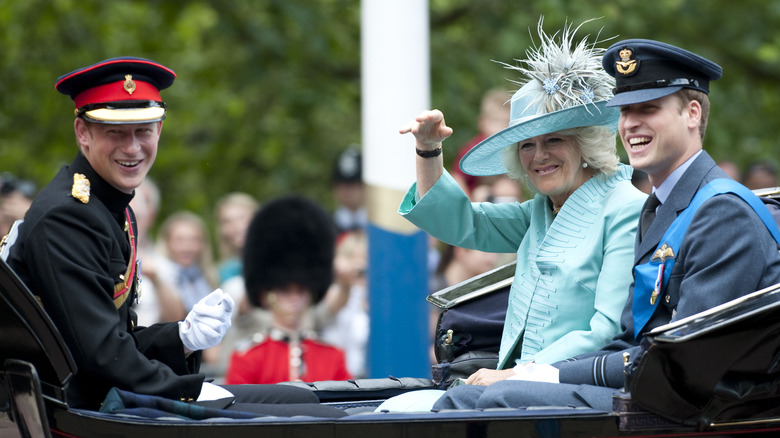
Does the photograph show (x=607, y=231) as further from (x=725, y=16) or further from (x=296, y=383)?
(x=725, y=16)

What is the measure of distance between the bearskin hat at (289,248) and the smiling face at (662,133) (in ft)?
11.9

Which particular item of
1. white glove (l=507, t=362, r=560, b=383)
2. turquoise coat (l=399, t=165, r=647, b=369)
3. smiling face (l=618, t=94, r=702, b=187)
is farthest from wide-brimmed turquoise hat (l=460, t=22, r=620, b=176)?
white glove (l=507, t=362, r=560, b=383)

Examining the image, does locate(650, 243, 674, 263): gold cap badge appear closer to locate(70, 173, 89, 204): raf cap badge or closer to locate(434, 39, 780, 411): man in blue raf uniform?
locate(434, 39, 780, 411): man in blue raf uniform

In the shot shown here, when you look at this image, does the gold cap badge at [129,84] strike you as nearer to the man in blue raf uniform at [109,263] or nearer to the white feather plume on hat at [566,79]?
the man in blue raf uniform at [109,263]

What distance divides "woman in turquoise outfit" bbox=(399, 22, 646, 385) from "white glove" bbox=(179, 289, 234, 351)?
0.85 meters

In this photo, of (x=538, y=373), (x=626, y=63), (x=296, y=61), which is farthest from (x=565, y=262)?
(x=296, y=61)

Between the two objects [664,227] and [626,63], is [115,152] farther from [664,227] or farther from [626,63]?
[664,227]

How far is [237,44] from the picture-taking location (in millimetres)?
10070

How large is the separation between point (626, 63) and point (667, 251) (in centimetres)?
61

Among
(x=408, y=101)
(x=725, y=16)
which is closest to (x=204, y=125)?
(x=725, y=16)

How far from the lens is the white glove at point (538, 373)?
3.58 m

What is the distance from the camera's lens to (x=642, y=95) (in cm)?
353

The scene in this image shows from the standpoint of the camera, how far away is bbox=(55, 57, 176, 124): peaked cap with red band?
3.78m

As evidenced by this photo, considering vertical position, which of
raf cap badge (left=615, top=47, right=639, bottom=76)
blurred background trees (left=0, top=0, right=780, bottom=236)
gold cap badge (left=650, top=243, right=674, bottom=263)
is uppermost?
blurred background trees (left=0, top=0, right=780, bottom=236)
